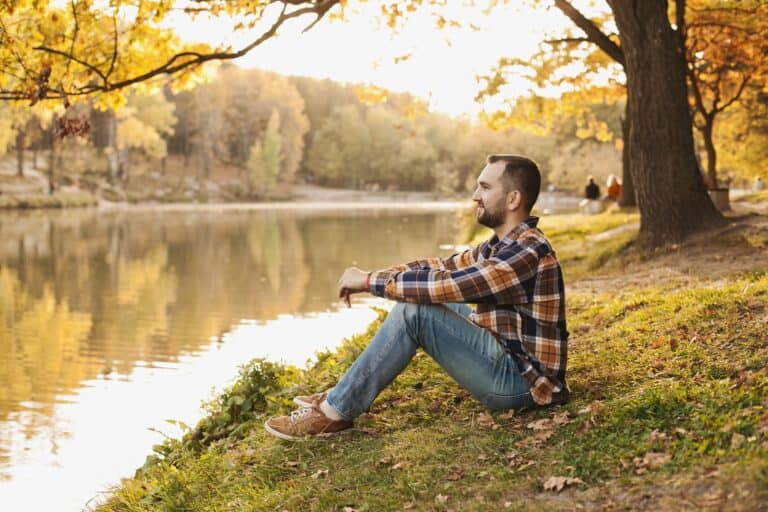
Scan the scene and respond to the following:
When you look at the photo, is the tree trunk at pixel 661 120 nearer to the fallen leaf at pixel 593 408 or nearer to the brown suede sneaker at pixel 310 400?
the fallen leaf at pixel 593 408

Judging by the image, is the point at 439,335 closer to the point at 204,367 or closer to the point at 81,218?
the point at 204,367

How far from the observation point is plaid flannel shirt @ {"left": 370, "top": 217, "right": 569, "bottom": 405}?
186 inches

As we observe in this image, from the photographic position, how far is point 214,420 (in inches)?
281

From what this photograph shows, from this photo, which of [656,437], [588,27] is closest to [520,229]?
[656,437]

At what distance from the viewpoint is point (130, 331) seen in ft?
43.6

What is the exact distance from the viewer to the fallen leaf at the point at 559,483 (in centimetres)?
412

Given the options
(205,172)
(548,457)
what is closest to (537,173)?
(548,457)

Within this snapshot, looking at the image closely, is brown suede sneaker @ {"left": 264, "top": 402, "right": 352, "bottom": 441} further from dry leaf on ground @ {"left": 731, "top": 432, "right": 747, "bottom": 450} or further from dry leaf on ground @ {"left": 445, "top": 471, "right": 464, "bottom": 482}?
dry leaf on ground @ {"left": 731, "top": 432, "right": 747, "bottom": 450}

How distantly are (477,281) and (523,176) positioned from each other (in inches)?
26.7

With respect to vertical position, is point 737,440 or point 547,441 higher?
point 737,440

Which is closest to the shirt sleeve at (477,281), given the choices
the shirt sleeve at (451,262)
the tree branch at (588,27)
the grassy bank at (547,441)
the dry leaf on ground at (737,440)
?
the shirt sleeve at (451,262)

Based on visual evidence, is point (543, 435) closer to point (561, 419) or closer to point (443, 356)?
point (561, 419)

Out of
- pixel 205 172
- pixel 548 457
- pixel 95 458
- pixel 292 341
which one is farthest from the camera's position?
pixel 205 172

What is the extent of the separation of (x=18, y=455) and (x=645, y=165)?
25.9 feet
